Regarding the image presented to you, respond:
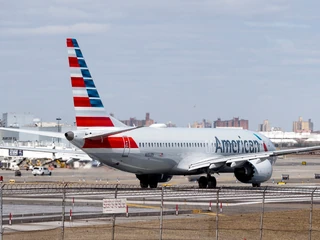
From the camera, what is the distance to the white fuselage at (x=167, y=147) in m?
53.6

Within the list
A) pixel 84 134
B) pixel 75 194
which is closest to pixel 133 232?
Result: pixel 75 194

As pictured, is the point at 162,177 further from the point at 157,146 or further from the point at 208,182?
the point at 157,146

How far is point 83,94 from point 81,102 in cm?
53

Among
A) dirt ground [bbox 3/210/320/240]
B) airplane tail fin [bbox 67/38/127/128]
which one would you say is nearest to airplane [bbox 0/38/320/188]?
airplane tail fin [bbox 67/38/127/128]

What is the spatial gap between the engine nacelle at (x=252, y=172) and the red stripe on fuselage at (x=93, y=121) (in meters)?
11.6

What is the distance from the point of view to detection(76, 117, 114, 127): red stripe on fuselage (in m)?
53.3

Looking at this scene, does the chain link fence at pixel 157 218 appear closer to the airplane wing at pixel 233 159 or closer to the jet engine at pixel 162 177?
the airplane wing at pixel 233 159

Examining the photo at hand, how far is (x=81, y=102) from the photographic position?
53.5m

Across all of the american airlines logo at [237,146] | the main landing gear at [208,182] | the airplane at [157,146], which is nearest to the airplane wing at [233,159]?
the airplane at [157,146]

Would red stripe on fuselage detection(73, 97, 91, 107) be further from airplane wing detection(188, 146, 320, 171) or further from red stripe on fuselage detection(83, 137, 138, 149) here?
airplane wing detection(188, 146, 320, 171)

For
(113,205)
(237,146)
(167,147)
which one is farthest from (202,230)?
(237,146)

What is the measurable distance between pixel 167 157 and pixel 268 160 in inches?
361

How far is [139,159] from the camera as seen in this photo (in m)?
56.3

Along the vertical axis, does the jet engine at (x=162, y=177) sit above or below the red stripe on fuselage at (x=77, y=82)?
below
